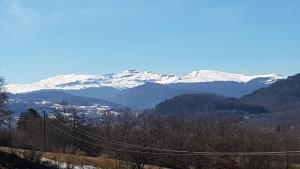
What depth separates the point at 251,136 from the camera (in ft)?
396

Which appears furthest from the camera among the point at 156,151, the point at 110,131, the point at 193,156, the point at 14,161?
the point at 110,131

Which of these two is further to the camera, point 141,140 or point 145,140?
point 145,140

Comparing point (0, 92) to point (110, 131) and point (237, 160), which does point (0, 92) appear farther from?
point (237, 160)

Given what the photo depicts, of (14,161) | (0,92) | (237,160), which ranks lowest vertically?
(237,160)

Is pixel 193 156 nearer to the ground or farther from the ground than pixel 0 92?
nearer to the ground

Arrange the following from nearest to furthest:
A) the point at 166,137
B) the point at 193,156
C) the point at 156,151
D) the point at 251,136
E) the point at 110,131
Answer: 1. the point at 156,151
2. the point at 193,156
3. the point at 166,137
4. the point at 110,131
5. the point at 251,136

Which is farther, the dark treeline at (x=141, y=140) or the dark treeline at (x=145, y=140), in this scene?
the dark treeline at (x=145, y=140)

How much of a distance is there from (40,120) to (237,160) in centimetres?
3549

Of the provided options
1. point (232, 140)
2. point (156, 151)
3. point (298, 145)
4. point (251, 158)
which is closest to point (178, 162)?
point (156, 151)

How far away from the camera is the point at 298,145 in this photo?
126 m

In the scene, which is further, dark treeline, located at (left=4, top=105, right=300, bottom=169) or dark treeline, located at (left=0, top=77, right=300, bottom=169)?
dark treeline, located at (left=4, top=105, right=300, bottom=169)

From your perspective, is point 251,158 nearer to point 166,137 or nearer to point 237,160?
point 237,160

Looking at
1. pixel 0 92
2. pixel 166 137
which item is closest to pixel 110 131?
pixel 166 137

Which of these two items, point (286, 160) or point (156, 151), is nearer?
point (156, 151)
